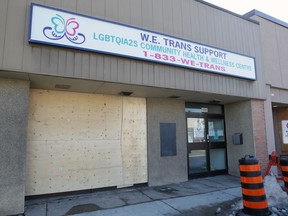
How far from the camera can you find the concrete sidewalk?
15.4 feet

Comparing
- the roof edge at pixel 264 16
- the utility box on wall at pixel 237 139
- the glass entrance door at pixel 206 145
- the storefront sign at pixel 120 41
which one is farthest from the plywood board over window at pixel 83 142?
the roof edge at pixel 264 16

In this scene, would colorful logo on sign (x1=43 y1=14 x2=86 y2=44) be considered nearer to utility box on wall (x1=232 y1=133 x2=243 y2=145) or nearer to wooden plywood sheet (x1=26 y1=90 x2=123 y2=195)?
wooden plywood sheet (x1=26 y1=90 x2=123 y2=195)

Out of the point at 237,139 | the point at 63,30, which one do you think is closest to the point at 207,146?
the point at 237,139

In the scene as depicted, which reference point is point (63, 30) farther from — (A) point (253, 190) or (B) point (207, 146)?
(B) point (207, 146)

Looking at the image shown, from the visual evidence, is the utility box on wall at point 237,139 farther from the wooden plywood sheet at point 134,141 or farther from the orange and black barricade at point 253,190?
the orange and black barricade at point 253,190

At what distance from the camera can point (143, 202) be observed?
5281 millimetres

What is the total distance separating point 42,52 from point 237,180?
697 centimetres

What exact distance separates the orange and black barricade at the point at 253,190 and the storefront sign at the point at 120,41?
3.14 m

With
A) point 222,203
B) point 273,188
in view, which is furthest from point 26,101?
point 273,188

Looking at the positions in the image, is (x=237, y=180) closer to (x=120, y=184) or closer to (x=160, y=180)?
(x=160, y=180)

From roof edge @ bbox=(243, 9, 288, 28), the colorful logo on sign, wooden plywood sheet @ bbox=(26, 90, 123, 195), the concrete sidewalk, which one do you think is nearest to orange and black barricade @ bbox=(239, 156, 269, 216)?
the concrete sidewalk

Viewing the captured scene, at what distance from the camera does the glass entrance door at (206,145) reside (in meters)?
7.92

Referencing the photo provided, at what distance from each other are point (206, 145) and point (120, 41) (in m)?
4.99

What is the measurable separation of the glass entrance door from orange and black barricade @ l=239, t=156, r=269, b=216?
3.48 meters
